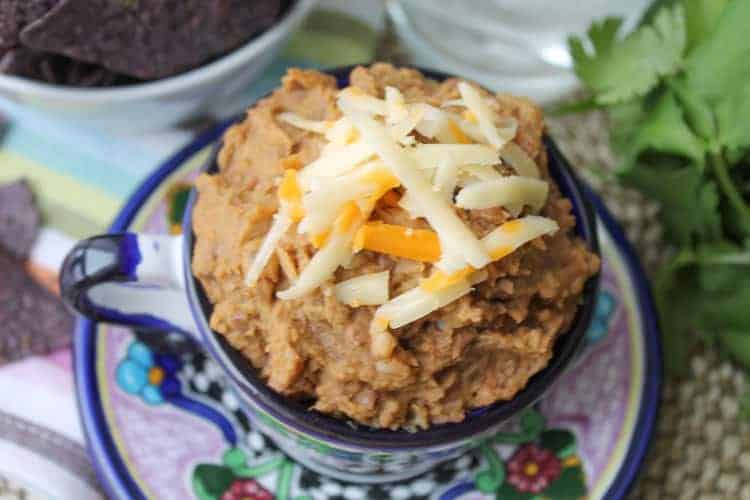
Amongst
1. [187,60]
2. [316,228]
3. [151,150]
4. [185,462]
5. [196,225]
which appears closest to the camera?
[316,228]

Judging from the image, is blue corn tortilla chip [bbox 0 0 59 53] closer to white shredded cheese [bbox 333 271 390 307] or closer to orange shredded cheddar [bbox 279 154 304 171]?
orange shredded cheddar [bbox 279 154 304 171]

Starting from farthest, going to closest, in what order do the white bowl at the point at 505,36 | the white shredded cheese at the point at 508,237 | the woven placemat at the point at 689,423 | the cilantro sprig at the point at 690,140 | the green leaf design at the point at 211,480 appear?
the white bowl at the point at 505,36 < the woven placemat at the point at 689,423 < the cilantro sprig at the point at 690,140 < the green leaf design at the point at 211,480 < the white shredded cheese at the point at 508,237

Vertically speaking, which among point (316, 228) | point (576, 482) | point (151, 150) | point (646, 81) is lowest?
point (576, 482)

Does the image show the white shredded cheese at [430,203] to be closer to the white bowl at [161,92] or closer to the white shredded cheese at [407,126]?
the white shredded cheese at [407,126]

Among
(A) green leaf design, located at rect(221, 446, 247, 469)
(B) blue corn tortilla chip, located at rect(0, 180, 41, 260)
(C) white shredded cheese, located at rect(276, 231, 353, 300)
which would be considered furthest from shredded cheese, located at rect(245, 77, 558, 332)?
(B) blue corn tortilla chip, located at rect(0, 180, 41, 260)

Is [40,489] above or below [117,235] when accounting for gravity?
below

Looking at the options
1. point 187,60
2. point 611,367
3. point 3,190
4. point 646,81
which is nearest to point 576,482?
point 611,367

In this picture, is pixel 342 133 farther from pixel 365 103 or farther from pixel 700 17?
pixel 700 17

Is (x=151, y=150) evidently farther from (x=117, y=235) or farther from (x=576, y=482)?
(x=576, y=482)

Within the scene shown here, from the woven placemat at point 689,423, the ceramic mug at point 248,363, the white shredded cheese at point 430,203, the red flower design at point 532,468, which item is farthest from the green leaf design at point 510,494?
the white shredded cheese at point 430,203
